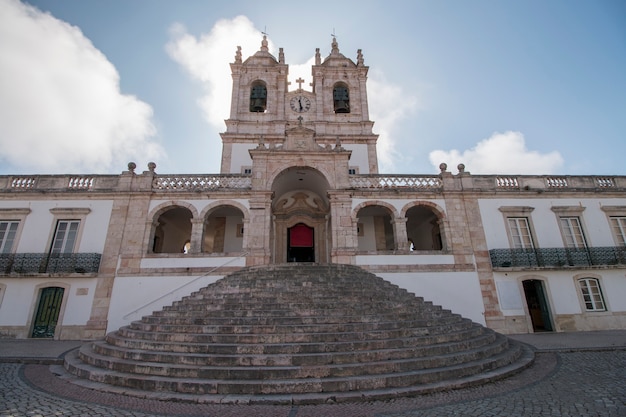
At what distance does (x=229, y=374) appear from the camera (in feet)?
16.2

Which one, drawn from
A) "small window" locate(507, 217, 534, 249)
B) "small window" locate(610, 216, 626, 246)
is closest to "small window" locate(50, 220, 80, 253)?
"small window" locate(507, 217, 534, 249)

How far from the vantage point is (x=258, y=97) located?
2083cm

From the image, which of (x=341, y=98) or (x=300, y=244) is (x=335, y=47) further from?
(x=300, y=244)

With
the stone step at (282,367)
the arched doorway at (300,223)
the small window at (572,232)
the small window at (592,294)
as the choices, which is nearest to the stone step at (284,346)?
the stone step at (282,367)

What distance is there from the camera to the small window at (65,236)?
39.7 ft

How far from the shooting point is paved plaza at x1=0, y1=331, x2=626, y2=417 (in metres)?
4.01

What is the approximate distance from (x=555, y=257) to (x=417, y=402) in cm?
1201

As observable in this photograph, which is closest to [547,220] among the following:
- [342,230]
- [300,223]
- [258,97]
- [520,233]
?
[520,233]

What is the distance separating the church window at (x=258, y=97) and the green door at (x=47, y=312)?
15.0 m

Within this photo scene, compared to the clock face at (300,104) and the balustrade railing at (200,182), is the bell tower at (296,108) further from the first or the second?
the balustrade railing at (200,182)

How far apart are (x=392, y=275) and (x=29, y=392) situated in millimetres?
10821

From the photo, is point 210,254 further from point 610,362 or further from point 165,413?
point 610,362

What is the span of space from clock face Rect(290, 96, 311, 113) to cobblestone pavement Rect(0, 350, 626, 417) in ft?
61.6

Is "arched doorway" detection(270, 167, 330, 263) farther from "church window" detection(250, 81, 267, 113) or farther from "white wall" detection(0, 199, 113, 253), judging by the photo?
"church window" detection(250, 81, 267, 113)
